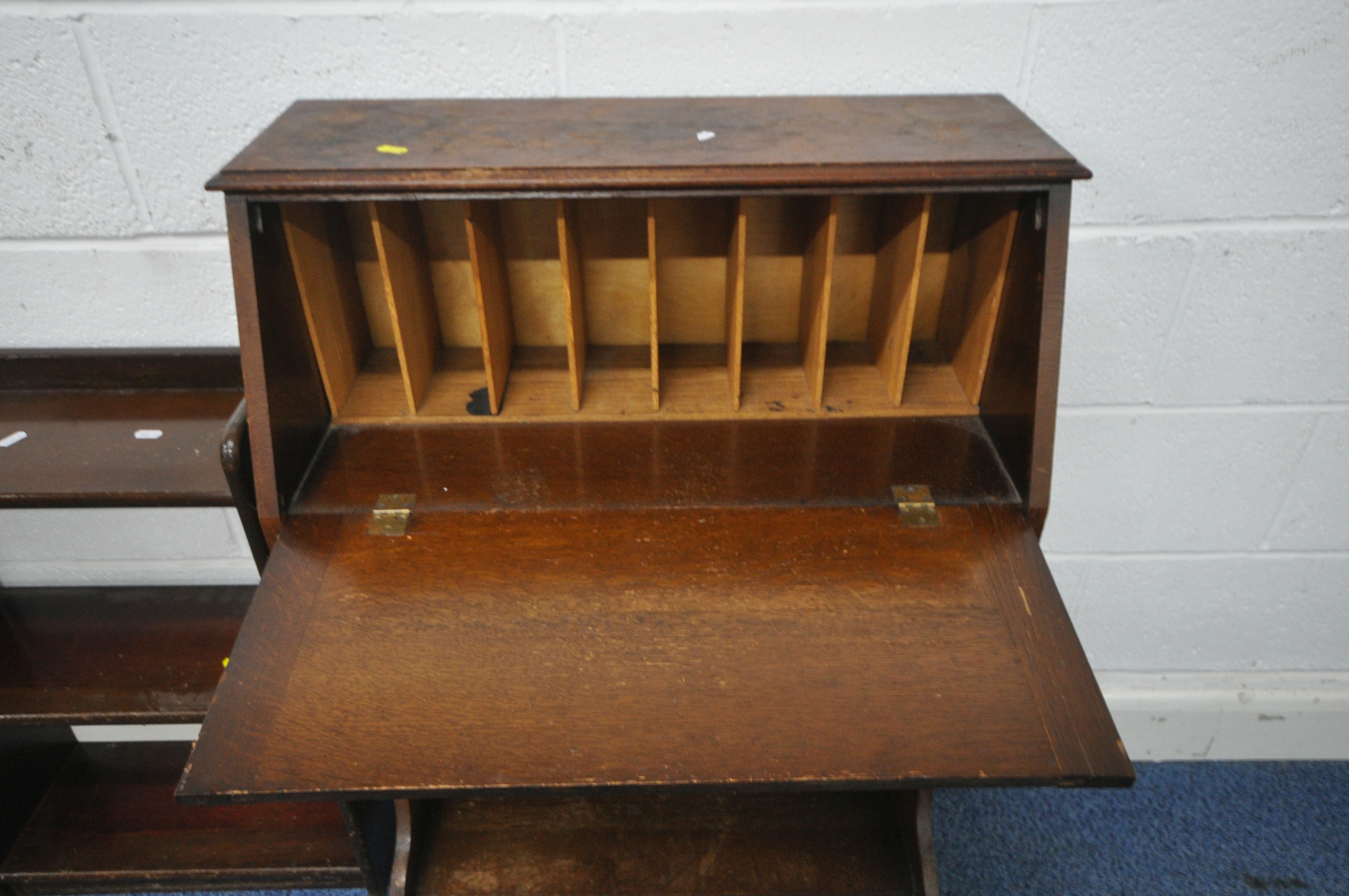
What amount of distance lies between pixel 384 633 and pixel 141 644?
832 millimetres


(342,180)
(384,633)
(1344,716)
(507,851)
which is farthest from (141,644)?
(1344,716)

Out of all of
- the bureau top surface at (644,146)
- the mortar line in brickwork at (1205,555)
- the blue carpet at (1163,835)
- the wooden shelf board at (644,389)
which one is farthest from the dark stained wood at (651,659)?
the blue carpet at (1163,835)

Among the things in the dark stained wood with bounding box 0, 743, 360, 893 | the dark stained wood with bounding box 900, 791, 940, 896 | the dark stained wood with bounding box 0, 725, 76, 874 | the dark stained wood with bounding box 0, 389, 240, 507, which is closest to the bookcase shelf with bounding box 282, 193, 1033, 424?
the dark stained wood with bounding box 0, 389, 240, 507

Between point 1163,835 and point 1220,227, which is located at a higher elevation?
point 1220,227

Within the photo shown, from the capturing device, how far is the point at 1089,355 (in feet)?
4.49

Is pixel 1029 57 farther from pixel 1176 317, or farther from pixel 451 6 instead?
pixel 451 6

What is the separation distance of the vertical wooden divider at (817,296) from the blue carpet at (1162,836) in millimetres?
1068

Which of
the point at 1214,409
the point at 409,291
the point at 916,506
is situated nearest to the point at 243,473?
the point at 409,291

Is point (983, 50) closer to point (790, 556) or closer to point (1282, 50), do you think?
point (1282, 50)

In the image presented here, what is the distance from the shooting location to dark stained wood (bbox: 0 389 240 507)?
1.05m

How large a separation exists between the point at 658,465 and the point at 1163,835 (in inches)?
57.7

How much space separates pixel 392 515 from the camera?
3.06ft

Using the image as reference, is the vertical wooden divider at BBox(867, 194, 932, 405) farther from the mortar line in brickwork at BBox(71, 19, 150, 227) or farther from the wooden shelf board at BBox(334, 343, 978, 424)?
the mortar line in brickwork at BBox(71, 19, 150, 227)

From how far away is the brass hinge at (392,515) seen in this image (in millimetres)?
920
